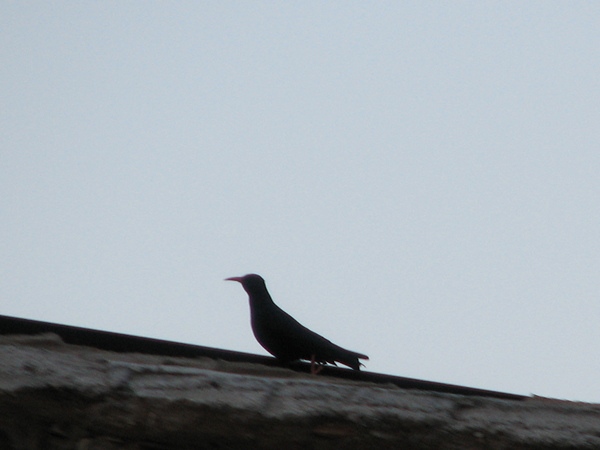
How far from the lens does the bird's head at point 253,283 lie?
108 inches

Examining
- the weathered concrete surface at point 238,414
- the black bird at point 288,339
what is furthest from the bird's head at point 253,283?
the weathered concrete surface at point 238,414

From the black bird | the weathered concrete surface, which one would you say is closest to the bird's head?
the black bird

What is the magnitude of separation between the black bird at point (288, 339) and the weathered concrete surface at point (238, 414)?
32.8 inches

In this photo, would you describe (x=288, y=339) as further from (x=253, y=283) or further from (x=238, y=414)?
(x=238, y=414)

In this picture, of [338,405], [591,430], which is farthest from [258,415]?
[591,430]

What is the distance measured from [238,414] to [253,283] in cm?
135

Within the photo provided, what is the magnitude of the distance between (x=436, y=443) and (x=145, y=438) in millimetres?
636

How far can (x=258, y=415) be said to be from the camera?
4.63 ft

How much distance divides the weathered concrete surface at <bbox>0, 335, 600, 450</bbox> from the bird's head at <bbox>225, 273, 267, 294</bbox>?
1171 millimetres

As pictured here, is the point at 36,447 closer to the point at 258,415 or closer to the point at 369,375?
the point at 258,415

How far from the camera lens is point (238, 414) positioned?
1416 millimetres

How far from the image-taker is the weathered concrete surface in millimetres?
1414

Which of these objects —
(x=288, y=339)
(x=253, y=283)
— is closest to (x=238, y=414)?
(x=288, y=339)

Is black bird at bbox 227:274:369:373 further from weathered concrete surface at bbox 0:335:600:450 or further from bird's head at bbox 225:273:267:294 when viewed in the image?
weathered concrete surface at bbox 0:335:600:450
